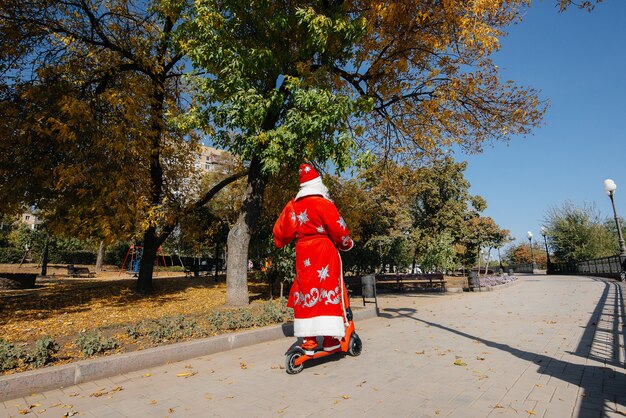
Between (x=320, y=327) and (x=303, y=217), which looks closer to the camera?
(x=320, y=327)

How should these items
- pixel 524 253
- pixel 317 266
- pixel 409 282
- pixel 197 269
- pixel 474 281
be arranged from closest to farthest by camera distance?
pixel 317 266
pixel 474 281
pixel 409 282
pixel 197 269
pixel 524 253

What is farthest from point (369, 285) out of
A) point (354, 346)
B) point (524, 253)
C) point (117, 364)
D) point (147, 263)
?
point (524, 253)

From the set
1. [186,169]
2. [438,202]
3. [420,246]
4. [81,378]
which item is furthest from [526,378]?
[438,202]

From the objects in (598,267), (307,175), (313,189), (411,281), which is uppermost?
(307,175)

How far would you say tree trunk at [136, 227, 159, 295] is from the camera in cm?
1110

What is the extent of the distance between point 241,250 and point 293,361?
472cm

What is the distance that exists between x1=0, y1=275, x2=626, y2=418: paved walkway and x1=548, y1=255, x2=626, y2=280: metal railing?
1815 centimetres

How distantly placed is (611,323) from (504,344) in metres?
3.20

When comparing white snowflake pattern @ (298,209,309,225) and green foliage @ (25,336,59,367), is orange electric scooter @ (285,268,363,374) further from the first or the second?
green foliage @ (25,336,59,367)

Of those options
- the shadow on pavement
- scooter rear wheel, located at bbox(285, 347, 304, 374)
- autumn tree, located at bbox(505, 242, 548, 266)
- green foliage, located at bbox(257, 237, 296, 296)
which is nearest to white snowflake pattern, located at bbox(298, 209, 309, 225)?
scooter rear wheel, located at bbox(285, 347, 304, 374)

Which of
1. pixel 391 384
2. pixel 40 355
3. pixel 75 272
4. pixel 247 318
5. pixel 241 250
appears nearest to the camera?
pixel 391 384

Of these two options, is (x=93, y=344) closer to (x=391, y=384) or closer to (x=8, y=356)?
(x=8, y=356)

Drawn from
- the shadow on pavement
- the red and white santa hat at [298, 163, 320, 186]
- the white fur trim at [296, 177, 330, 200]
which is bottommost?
the shadow on pavement

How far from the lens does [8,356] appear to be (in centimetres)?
382
